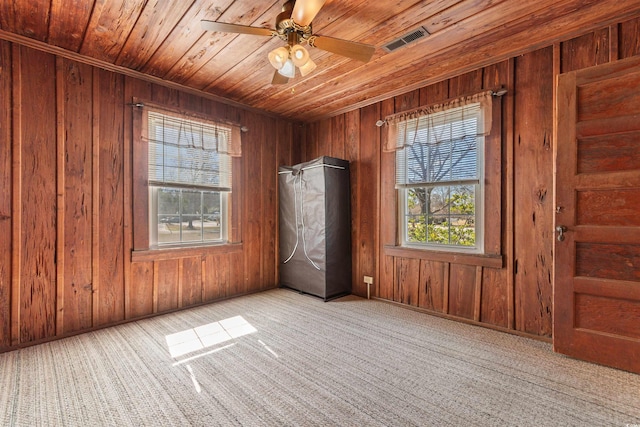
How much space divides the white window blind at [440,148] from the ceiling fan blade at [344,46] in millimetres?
1442

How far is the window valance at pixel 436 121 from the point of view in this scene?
282cm

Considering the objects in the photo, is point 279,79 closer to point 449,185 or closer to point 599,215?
point 449,185

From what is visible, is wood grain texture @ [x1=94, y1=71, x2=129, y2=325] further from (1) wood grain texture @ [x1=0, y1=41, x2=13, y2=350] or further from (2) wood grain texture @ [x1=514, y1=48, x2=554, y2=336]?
(2) wood grain texture @ [x1=514, y1=48, x2=554, y2=336]

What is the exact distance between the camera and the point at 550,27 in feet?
7.40

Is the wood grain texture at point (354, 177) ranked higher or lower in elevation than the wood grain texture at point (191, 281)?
higher

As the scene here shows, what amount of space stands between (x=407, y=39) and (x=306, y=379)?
274 centimetres

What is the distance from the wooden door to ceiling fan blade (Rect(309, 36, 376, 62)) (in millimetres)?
1577

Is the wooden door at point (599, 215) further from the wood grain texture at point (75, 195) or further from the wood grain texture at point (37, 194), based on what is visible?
the wood grain texture at point (37, 194)

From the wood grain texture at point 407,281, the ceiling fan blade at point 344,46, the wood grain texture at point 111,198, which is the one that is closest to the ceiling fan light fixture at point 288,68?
the ceiling fan blade at point 344,46

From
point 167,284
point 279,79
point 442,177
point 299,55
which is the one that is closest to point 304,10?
point 299,55

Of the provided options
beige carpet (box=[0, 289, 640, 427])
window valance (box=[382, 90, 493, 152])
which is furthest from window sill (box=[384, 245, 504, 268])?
window valance (box=[382, 90, 493, 152])

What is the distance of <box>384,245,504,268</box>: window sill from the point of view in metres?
2.78

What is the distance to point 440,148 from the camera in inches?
124

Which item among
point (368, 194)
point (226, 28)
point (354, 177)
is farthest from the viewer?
point (354, 177)
